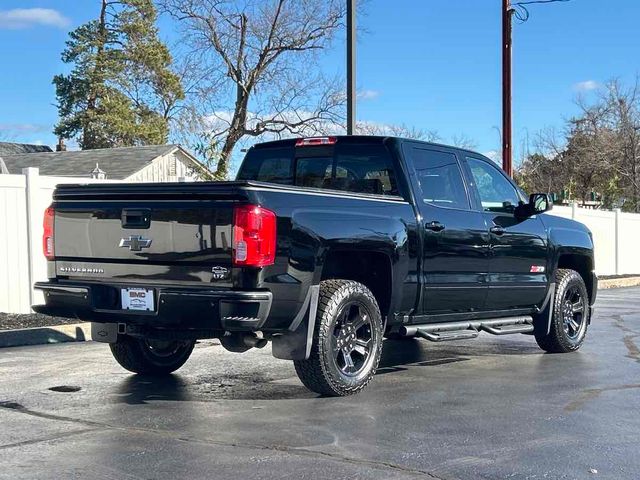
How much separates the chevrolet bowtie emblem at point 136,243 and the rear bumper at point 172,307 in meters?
0.29

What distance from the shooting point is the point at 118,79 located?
4519cm

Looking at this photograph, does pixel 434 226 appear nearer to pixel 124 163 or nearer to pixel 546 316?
pixel 546 316

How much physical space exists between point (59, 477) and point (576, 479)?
2.69 meters

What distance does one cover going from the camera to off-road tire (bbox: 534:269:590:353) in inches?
358

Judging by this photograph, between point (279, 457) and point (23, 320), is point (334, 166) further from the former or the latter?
point (23, 320)

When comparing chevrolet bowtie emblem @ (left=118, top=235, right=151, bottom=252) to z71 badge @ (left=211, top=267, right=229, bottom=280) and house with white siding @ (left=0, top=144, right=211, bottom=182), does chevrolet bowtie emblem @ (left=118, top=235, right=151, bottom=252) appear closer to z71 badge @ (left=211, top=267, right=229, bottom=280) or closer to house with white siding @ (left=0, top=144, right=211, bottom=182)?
z71 badge @ (left=211, top=267, right=229, bottom=280)

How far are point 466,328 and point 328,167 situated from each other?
6.25 feet

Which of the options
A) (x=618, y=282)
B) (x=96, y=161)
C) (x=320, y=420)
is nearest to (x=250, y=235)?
(x=320, y=420)

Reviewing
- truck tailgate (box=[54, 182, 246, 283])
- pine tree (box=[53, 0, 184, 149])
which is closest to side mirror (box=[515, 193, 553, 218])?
truck tailgate (box=[54, 182, 246, 283])

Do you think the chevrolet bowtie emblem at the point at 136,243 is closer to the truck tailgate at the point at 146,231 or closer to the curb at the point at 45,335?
the truck tailgate at the point at 146,231

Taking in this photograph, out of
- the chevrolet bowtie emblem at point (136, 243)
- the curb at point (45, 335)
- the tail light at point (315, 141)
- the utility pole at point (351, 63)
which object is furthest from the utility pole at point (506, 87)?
the chevrolet bowtie emblem at point (136, 243)

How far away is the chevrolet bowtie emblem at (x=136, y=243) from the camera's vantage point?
20.4 ft

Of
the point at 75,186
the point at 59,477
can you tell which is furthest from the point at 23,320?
the point at 59,477

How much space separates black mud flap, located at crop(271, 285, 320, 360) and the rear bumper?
405 mm
